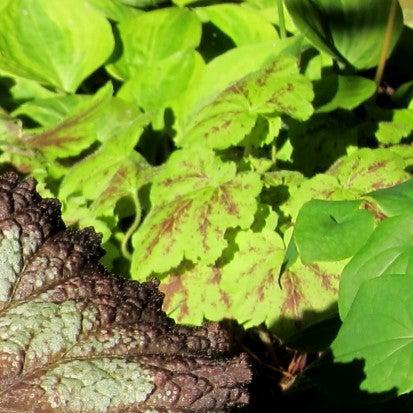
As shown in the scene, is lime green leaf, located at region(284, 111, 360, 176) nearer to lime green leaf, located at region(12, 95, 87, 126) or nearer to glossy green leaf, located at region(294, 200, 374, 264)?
lime green leaf, located at region(12, 95, 87, 126)

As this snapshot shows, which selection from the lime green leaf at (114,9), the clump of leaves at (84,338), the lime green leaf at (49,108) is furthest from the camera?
the lime green leaf at (114,9)

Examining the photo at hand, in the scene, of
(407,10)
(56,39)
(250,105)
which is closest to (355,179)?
(250,105)

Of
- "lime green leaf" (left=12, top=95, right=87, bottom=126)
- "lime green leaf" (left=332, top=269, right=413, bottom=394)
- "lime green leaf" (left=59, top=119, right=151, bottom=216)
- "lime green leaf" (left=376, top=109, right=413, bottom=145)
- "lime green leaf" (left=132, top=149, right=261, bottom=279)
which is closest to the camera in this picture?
"lime green leaf" (left=332, top=269, right=413, bottom=394)

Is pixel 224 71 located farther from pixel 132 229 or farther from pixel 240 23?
pixel 132 229

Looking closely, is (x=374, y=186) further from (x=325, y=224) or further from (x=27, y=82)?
(x=27, y=82)

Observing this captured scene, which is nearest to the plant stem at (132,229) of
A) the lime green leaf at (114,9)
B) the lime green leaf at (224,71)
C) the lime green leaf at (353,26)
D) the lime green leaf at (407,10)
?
the lime green leaf at (224,71)

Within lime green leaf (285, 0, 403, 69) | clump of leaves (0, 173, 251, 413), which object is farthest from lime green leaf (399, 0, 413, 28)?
clump of leaves (0, 173, 251, 413)

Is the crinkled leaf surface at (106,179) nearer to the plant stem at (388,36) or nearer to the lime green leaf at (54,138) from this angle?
the lime green leaf at (54,138)
